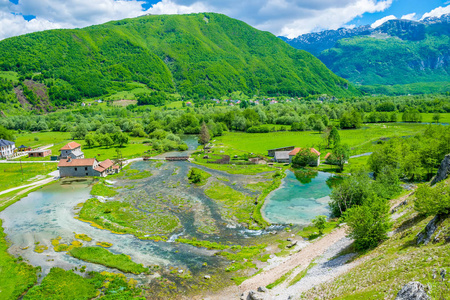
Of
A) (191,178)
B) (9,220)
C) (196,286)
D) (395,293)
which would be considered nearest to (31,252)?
(9,220)

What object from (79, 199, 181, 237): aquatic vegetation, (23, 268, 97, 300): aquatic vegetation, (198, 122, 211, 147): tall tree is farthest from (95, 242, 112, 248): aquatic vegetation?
(198, 122, 211, 147): tall tree

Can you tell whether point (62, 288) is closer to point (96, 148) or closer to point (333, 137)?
point (333, 137)

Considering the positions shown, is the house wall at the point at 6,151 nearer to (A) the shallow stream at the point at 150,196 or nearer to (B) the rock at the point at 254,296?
(A) the shallow stream at the point at 150,196

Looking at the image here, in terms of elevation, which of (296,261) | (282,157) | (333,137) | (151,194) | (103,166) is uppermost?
(103,166)

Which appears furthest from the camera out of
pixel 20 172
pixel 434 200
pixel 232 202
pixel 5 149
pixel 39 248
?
pixel 5 149

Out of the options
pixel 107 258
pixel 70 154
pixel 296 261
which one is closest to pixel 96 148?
pixel 70 154

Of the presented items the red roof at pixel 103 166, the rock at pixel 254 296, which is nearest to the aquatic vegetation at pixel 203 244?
the rock at pixel 254 296
